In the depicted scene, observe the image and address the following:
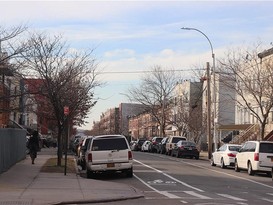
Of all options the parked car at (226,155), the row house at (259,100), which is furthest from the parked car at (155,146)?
the parked car at (226,155)

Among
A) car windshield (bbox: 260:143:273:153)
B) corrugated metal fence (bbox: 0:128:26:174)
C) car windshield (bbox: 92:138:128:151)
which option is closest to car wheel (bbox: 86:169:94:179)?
car windshield (bbox: 92:138:128:151)

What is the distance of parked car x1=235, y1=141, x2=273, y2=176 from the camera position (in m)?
24.8

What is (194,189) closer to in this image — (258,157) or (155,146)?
(258,157)

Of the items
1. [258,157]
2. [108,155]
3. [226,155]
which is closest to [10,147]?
[108,155]

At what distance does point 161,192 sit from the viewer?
16.6m

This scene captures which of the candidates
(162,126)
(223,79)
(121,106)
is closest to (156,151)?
(223,79)

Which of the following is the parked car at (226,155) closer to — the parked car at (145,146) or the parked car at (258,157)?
the parked car at (258,157)

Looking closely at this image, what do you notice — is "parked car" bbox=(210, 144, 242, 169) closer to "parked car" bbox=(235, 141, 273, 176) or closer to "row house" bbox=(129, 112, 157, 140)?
"parked car" bbox=(235, 141, 273, 176)

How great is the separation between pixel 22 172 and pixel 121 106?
429 feet

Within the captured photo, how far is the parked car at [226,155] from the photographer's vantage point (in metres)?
29.5

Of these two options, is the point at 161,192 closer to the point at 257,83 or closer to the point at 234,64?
the point at 257,83

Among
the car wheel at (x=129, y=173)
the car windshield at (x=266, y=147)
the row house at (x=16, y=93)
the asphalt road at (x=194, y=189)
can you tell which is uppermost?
the row house at (x=16, y=93)

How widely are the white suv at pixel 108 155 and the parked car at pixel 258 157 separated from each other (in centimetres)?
661

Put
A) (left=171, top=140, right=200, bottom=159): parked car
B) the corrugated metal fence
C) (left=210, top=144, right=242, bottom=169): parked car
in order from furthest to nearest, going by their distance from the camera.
→ (left=171, top=140, right=200, bottom=159): parked car
(left=210, top=144, right=242, bottom=169): parked car
the corrugated metal fence
